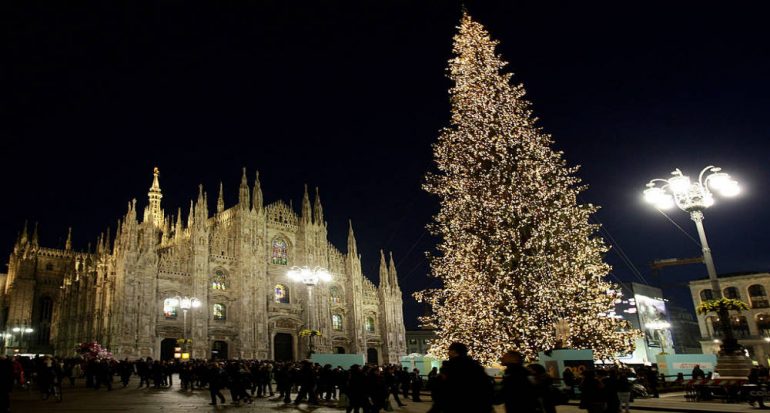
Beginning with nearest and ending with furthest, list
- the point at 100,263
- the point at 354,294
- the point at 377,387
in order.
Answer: the point at 377,387
the point at 100,263
the point at 354,294

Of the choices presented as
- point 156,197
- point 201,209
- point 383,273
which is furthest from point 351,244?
point 156,197

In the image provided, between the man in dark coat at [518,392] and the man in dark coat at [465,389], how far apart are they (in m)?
0.72

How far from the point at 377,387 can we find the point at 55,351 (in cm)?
5750

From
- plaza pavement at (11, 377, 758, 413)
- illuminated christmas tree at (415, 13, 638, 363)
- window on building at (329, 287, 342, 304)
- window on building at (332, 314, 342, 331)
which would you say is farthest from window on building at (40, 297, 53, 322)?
illuminated christmas tree at (415, 13, 638, 363)

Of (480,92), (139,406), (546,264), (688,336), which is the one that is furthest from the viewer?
(688,336)

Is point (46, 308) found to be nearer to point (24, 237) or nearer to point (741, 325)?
point (24, 237)

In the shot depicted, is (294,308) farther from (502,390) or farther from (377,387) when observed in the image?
(502,390)

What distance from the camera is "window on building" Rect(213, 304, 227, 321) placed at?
44625 millimetres

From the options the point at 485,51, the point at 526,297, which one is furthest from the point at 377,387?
the point at 485,51

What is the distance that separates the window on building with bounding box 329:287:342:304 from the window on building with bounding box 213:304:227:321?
37.0ft

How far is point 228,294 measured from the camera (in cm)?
4531

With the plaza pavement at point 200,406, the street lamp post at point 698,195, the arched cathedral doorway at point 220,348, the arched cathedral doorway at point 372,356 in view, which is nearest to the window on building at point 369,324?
the arched cathedral doorway at point 372,356

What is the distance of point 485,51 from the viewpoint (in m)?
22.8

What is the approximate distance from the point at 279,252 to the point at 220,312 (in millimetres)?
8520
